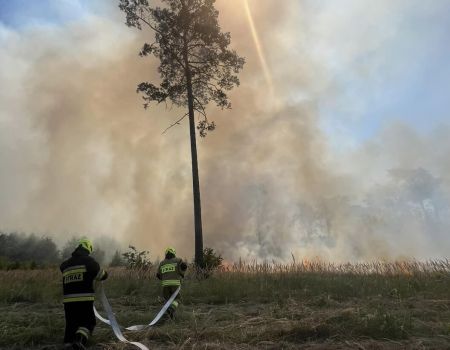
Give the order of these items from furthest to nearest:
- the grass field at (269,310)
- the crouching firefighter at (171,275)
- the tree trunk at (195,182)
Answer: the tree trunk at (195,182), the crouching firefighter at (171,275), the grass field at (269,310)

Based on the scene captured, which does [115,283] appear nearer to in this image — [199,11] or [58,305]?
[58,305]

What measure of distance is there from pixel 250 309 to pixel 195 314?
1651mm

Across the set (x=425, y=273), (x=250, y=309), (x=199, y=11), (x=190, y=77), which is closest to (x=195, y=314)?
(x=250, y=309)

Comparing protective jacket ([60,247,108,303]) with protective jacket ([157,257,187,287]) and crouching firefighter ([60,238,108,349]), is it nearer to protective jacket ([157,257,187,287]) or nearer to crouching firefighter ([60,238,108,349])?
crouching firefighter ([60,238,108,349])

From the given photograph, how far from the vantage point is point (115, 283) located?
1572 cm

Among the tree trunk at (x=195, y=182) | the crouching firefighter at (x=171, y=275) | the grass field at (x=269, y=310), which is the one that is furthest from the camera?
the tree trunk at (x=195, y=182)

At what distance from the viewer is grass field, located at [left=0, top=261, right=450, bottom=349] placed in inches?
294

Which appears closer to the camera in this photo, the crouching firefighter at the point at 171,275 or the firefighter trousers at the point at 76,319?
the firefighter trousers at the point at 76,319

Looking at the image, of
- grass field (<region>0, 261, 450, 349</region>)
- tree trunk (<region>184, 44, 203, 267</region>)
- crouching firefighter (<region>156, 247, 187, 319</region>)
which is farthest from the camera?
tree trunk (<region>184, 44, 203, 267</region>)

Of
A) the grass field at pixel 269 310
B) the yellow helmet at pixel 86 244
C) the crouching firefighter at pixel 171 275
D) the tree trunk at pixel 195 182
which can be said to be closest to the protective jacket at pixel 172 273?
the crouching firefighter at pixel 171 275

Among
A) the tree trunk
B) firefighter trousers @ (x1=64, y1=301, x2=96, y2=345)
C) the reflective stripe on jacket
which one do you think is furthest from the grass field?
the tree trunk

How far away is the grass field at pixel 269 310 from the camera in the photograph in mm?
7461

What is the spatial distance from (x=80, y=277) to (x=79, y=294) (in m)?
0.31

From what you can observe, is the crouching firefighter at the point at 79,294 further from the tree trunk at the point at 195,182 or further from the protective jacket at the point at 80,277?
the tree trunk at the point at 195,182
